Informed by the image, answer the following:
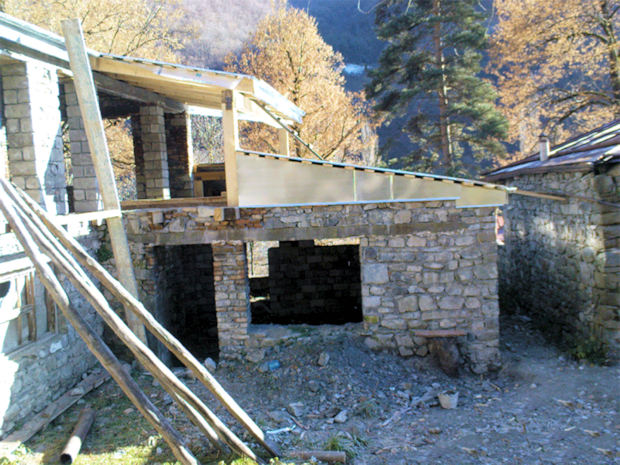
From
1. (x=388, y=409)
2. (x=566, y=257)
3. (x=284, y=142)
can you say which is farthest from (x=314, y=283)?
(x=566, y=257)

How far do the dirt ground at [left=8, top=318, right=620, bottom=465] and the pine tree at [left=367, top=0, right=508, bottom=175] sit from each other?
10.7 m

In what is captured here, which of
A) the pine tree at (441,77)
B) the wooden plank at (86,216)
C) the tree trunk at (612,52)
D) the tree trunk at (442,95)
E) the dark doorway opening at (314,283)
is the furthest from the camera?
the tree trunk at (442,95)

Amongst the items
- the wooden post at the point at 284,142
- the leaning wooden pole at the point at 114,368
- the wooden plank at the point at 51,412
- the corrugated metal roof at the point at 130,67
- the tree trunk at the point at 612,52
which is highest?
the tree trunk at the point at 612,52

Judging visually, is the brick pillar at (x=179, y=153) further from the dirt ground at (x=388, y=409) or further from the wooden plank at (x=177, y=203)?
the dirt ground at (x=388, y=409)

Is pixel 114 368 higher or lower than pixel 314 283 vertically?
higher

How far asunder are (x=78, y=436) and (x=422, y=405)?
451 centimetres

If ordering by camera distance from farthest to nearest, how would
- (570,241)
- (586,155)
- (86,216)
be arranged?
(570,241) < (586,155) < (86,216)

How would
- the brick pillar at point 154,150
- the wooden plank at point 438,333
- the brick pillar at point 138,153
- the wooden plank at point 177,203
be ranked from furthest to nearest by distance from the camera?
the brick pillar at point 138,153, the brick pillar at point 154,150, the wooden plank at point 177,203, the wooden plank at point 438,333

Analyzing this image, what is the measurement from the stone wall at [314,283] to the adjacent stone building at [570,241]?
3688mm

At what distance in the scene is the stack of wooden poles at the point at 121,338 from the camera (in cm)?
455

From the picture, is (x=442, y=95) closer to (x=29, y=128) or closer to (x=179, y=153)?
(x=179, y=153)

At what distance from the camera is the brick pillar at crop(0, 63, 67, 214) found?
669 cm

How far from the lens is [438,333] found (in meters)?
7.75

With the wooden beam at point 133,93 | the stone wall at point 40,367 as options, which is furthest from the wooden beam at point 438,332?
the wooden beam at point 133,93
